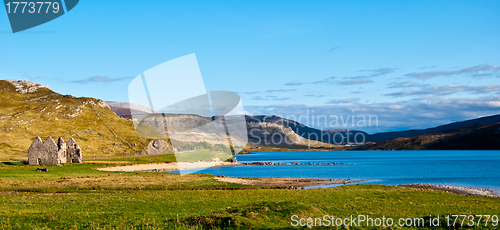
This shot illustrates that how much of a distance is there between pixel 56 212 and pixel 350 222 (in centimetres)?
2097

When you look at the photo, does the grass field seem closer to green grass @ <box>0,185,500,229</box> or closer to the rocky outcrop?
green grass @ <box>0,185,500,229</box>

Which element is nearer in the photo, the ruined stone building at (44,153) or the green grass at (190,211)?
the green grass at (190,211)

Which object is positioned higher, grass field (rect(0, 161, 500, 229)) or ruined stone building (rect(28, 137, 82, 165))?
ruined stone building (rect(28, 137, 82, 165))

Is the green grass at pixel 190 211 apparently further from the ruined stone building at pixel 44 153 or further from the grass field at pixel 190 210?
the ruined stone building at pixel 44 153

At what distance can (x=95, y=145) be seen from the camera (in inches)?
6973

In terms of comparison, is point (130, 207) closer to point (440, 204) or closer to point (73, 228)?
point (73, 228)

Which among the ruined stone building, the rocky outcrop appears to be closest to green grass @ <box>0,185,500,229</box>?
the ruined stone building

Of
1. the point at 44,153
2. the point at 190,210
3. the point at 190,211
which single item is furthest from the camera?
the point at 44,153

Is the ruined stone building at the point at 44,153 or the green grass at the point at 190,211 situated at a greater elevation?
the ruined stone building at the point at 44,153

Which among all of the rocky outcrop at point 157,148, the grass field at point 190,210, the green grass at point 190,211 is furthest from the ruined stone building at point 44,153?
the rocky outcrop at point 157,148

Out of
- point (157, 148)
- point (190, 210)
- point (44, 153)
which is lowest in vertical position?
point (190, 210)

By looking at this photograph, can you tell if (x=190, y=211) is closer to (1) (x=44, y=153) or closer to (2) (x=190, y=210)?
(2) (x=190, y=210)

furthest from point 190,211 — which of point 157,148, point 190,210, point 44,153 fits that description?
point 157,148

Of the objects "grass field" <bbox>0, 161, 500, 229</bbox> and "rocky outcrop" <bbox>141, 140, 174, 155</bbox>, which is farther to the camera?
"rocky outcrop" <bbox>141, 140, 174, 155</bbox>
